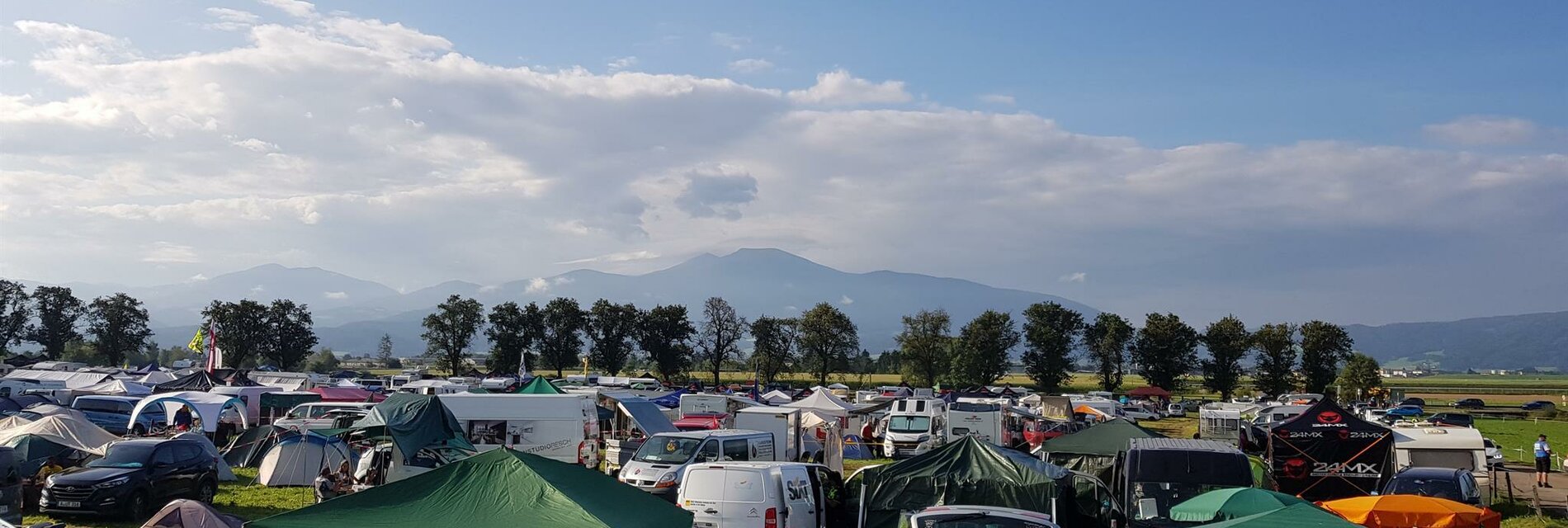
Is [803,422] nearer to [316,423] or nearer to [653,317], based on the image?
[316,423]

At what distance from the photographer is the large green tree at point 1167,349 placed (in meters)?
90.3

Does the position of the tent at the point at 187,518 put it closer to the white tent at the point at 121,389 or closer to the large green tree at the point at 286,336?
the white tent at the point at 121,389

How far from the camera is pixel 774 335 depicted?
93.4 meters

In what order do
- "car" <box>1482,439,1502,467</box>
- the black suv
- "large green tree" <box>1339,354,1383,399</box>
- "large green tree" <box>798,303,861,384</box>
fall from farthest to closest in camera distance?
1. "large green tree" <box>798,303,861,384</box>
2. "large green tree" <box>1339,354,1383,399</box>
3. "car" <box>1482,439,1502,467</box>
4. the black suv

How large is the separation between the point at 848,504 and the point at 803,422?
767 inches

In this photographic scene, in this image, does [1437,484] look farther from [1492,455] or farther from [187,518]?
Result: [187,518]

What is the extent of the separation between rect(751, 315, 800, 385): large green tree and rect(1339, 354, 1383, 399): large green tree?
42.3 metres

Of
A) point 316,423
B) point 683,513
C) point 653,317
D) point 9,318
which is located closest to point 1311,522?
point 683,513

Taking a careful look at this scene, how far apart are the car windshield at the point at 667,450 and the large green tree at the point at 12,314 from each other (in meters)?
95.0

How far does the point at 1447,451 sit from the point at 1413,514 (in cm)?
1127

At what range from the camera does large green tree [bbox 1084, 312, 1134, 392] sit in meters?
93.2

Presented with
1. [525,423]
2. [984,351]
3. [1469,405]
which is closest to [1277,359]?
[1469,405]

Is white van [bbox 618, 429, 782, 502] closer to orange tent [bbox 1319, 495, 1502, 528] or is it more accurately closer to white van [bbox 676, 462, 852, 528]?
white van [bbox 676, 462, 852, 528]

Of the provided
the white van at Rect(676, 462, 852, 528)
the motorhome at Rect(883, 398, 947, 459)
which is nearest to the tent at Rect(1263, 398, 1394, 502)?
the white van at Rect(676, 462, 852, 528)
